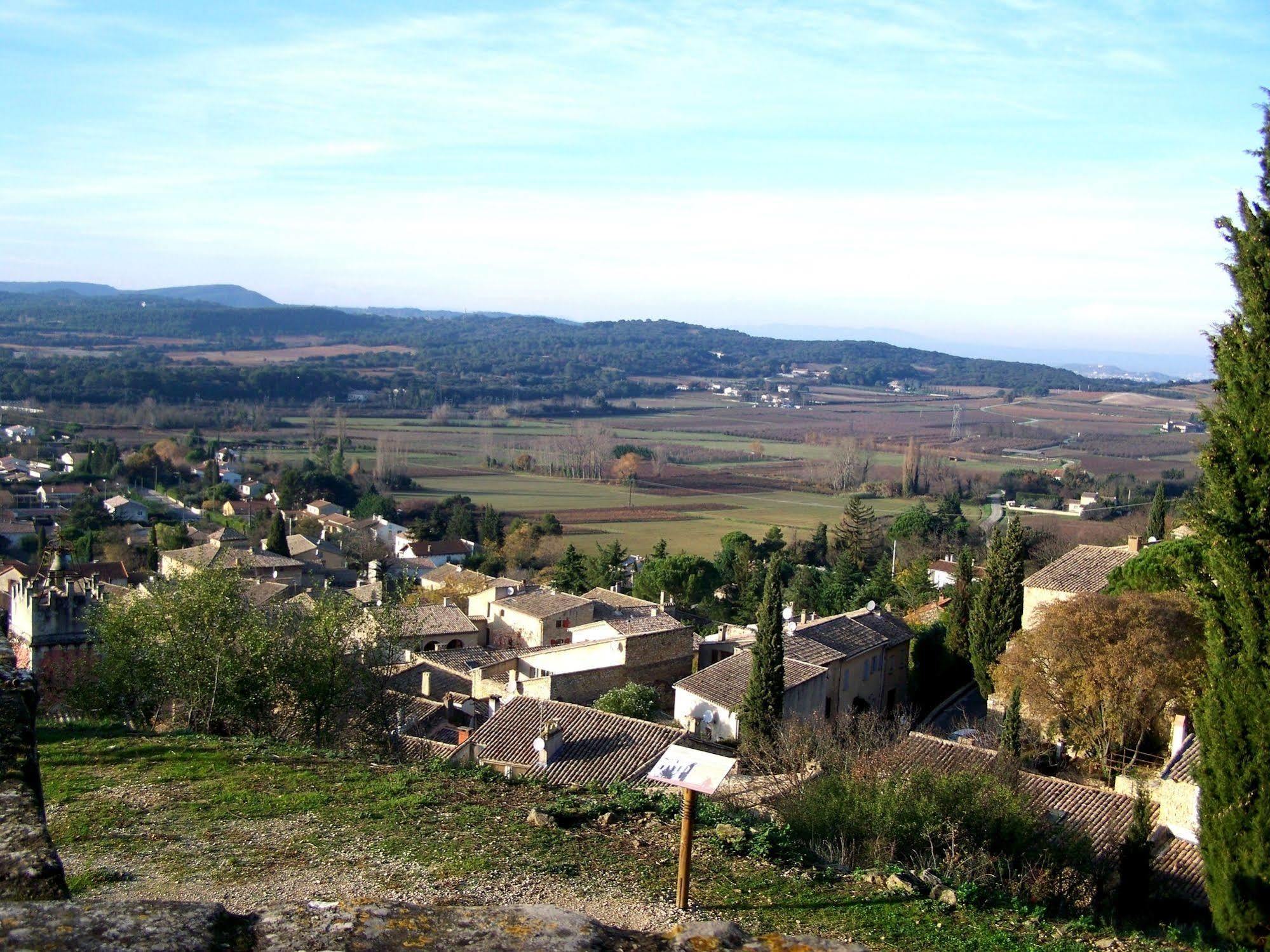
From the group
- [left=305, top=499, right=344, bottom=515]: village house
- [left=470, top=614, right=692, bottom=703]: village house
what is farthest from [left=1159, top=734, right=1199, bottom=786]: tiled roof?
[left=305, top=499, right=344, bottom=515]: village house

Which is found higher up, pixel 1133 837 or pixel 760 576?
pixel 1133 837

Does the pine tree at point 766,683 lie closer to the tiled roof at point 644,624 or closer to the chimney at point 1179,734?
the tiled roof at point 644,624

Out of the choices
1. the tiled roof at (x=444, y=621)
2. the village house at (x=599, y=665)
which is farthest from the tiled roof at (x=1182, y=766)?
the tiled roof at (x=444, y=621)

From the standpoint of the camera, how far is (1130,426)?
10838cm

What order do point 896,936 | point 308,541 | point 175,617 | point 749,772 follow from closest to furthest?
point 896,936 < point 175,617 < point 749,772 < point 308,541

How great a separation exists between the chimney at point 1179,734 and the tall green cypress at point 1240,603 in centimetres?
837

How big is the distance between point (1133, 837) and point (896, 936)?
526 centimetres

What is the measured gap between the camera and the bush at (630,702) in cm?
2145

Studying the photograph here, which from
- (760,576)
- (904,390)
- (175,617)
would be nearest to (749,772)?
(175,617)

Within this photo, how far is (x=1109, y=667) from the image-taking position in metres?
18.2

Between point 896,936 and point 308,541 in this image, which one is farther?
point 308,541

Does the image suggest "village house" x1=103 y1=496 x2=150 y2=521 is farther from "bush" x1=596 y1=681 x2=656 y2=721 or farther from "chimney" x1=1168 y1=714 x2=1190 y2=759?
"chimney" x1=1168 y1=714 x2=1190 y2=759

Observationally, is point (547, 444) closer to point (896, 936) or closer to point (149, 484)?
point (149, 484)

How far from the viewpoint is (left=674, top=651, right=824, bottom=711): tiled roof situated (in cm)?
2142
